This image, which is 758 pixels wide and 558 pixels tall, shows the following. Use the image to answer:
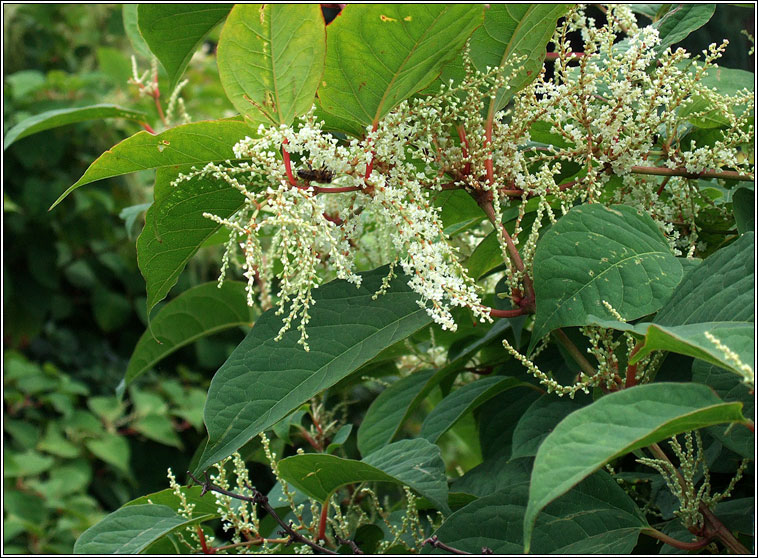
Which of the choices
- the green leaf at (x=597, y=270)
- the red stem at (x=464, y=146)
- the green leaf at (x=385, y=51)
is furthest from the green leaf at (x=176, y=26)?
the green leaf at (x=597, y=270)

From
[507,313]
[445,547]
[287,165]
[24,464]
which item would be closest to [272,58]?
[287,165]

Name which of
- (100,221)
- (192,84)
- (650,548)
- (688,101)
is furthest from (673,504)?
(192,84)

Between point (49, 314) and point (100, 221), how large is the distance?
17.6 inches

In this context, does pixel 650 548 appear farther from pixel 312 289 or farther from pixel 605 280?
pixel 312 289

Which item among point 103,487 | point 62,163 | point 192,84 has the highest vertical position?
point 192,84

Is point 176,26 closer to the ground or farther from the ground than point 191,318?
farther from the ground

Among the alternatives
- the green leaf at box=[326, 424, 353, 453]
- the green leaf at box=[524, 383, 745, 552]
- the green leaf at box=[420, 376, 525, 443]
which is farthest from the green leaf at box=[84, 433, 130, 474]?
the green leaf at box=[524, 383, 745, 552]

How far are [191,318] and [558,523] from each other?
2.19ft

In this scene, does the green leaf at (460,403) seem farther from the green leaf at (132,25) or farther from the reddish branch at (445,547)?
the green leaf at (132,25)

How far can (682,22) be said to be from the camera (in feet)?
2.57

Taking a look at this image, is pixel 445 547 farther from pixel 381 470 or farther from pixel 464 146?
pixel 464 146

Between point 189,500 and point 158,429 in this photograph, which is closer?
point 189,500

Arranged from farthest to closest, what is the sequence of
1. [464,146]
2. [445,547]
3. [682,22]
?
[682,22]
[464,146]
[445,547]

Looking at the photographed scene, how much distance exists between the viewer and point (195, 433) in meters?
3.11
